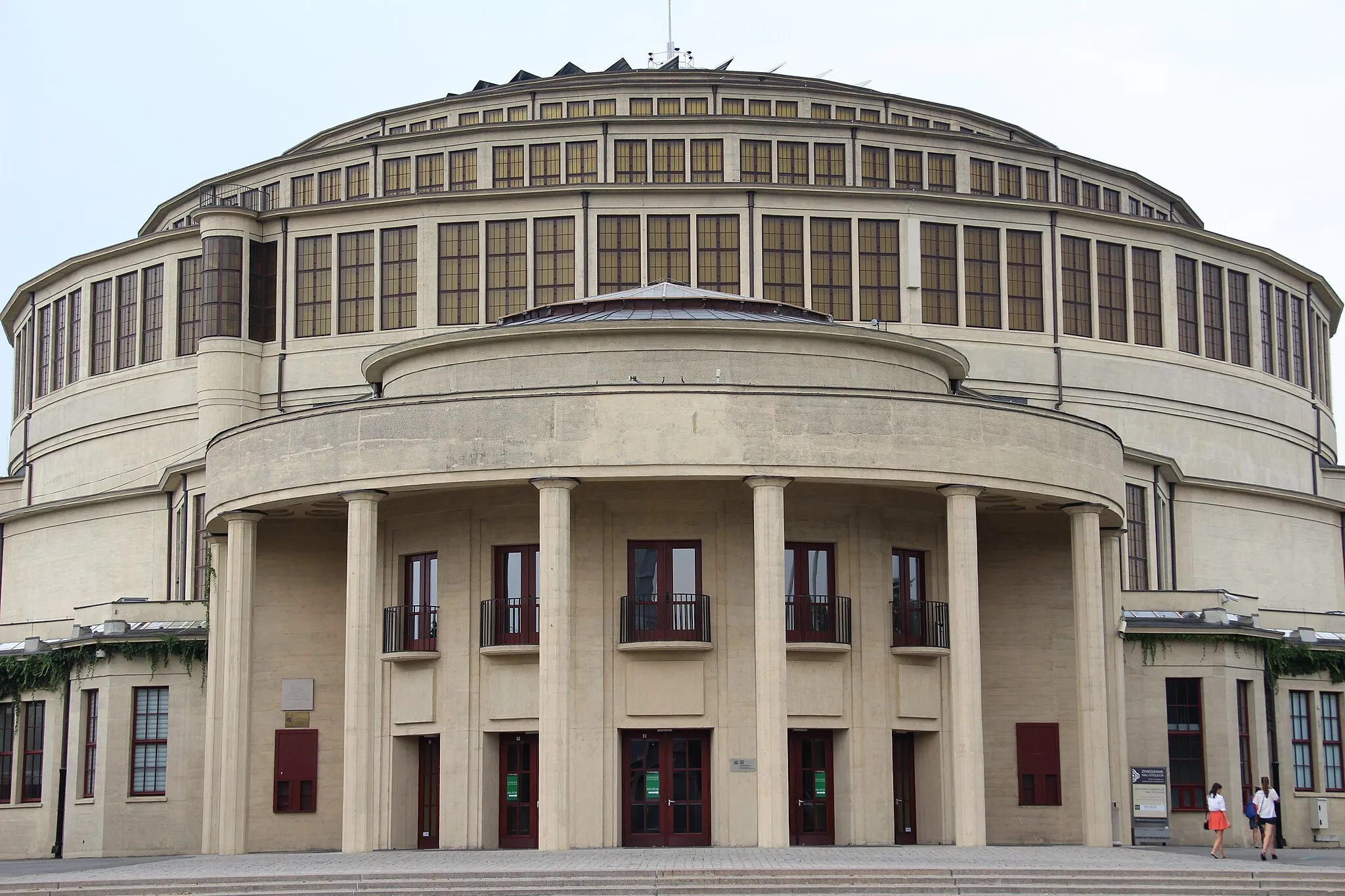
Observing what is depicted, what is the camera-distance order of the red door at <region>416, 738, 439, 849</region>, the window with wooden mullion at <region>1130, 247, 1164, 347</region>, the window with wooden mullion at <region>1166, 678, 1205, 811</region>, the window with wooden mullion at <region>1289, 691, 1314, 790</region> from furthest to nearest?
1. the window with wooden mullion at <region>1130, 247, 1164, 347</region>
2. the window with wooden mullion at <region>1289, 691, 1314, 790</region>
3. the window with wooden mullion at <region>1166, 678, 1205, 811</region>
4. the red door at <region>416, 738, 439, 849</region>

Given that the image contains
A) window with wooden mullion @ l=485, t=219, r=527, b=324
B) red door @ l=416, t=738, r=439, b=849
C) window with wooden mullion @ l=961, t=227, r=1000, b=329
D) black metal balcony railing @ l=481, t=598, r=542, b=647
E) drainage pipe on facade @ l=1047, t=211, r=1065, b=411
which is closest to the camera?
black metal balcony railing @ l=481, t=598, r=542, b=647

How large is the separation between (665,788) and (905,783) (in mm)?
5843

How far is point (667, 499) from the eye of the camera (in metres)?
42.4

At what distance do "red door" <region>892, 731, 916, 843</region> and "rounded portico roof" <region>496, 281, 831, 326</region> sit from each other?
9.58 metres

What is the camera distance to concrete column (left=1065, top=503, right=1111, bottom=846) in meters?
43.2

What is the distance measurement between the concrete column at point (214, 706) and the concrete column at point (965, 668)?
15940mm

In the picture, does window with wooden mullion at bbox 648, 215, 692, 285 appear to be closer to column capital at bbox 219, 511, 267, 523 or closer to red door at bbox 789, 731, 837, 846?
column capital at bbox 219, 511, 267, 523

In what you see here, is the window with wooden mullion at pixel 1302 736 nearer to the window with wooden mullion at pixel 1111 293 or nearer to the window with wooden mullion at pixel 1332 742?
the window with wooden mullion at pixel 1332 742

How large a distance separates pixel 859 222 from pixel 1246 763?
65.2 feet

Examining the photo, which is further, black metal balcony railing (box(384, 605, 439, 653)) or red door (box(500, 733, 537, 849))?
black metal balcony railing (box(384, 605, 439, 653))

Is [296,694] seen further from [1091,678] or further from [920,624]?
[1091,678]

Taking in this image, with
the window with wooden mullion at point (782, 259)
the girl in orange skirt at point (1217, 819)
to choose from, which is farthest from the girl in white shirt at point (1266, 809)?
the window with wooden mullion at point (782, 259)

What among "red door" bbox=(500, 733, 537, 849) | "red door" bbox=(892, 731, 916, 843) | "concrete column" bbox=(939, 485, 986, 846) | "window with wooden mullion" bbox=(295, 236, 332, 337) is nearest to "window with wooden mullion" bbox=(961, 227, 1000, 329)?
"window with wooden mullion" bbox=(295, 236, 332, 337)

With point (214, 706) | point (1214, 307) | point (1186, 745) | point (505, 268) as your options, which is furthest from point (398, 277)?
point (1186, 745)
